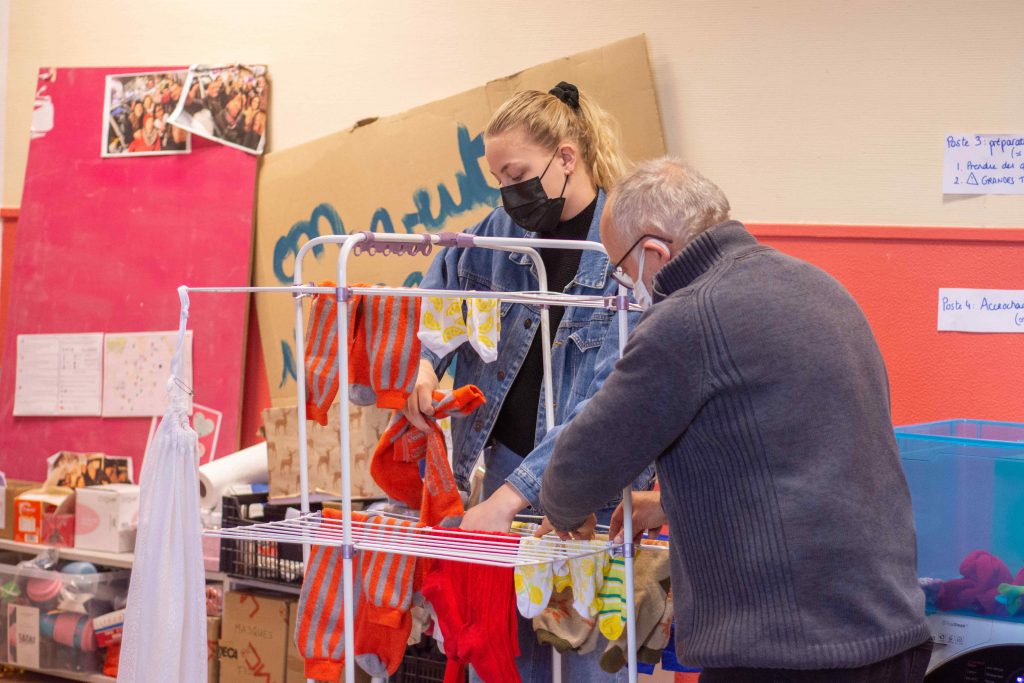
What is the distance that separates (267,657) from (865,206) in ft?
7.03

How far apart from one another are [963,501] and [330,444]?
1641 mm

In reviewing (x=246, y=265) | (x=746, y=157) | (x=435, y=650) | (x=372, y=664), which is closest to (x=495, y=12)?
(x=746, y=157)

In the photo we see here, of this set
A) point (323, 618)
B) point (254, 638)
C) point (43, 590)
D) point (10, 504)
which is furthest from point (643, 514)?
point (10, 504)

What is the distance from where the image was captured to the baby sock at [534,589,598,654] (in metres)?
1.89

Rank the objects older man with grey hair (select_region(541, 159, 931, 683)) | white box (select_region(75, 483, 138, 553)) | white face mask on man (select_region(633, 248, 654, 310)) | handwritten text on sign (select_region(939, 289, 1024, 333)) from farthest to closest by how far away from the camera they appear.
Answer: white box (select_region(75, 483, 138, 553)), handwritten text on sign (select_region(939, 289, 1024, 333)), white face mask on man (select_region(633, 248, 654, 310)), older man with grey hair (select_region(541, 159, 931, 683))

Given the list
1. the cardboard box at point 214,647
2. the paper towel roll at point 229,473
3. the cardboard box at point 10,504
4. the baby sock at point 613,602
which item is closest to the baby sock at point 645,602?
the baby sock at point 613,602

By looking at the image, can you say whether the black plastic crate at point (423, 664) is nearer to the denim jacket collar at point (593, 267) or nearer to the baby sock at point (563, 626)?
the baby sock at point (563, 626)

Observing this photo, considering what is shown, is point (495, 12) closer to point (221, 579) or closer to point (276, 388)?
point (276, 388)

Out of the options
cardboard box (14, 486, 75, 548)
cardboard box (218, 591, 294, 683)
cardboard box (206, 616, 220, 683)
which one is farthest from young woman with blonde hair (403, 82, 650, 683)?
cardboard box (14, 486, 75, 548)

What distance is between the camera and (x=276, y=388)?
12.6 feet

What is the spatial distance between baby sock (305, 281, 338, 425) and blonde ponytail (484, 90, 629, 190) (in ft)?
1.63

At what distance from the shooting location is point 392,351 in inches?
78.4

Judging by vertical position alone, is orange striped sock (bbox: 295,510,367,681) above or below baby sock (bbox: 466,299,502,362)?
below

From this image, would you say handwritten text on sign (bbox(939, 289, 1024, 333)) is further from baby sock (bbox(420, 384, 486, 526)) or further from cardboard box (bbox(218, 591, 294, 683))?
cardboard box (bbox(218, 591, 294, 683))
